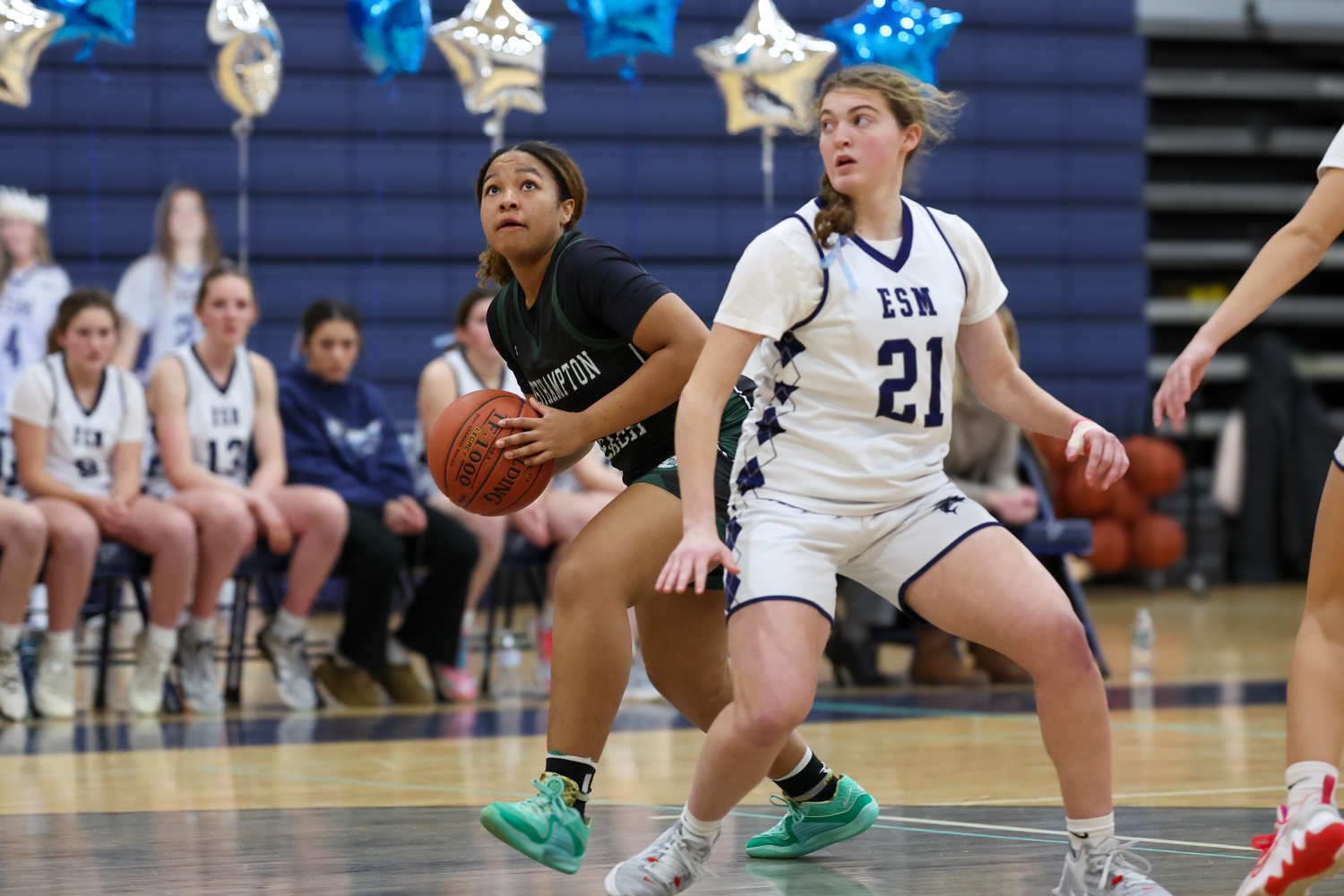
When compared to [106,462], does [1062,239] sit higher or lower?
higher

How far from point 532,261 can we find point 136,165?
686cm

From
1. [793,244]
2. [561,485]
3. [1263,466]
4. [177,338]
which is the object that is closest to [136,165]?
[177,338]

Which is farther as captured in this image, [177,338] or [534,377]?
[177,338]

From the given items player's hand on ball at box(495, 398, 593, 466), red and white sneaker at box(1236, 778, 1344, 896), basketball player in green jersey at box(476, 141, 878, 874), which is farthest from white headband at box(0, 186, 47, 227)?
red and white sneaker at box(1236, 778, 1344, 896)

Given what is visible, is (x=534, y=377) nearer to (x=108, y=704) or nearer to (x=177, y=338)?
(x=108, y=704)

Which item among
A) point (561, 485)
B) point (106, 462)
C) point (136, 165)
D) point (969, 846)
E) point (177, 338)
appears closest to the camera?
point (969, 846)

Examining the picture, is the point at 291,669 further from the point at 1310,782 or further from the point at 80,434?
the point at 1310,782

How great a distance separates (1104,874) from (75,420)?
3.94 metres

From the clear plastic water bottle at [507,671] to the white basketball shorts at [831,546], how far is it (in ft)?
11.4

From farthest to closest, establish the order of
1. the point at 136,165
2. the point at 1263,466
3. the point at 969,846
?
the point at 1263,466 < the point at 136,165 < the point at 969,846

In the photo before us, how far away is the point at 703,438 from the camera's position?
239 cm

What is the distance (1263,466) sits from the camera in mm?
10281

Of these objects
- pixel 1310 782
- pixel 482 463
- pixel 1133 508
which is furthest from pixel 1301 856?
pixel 1133 508

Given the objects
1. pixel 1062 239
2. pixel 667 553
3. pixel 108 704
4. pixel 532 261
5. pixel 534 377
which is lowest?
pixel 108 704
